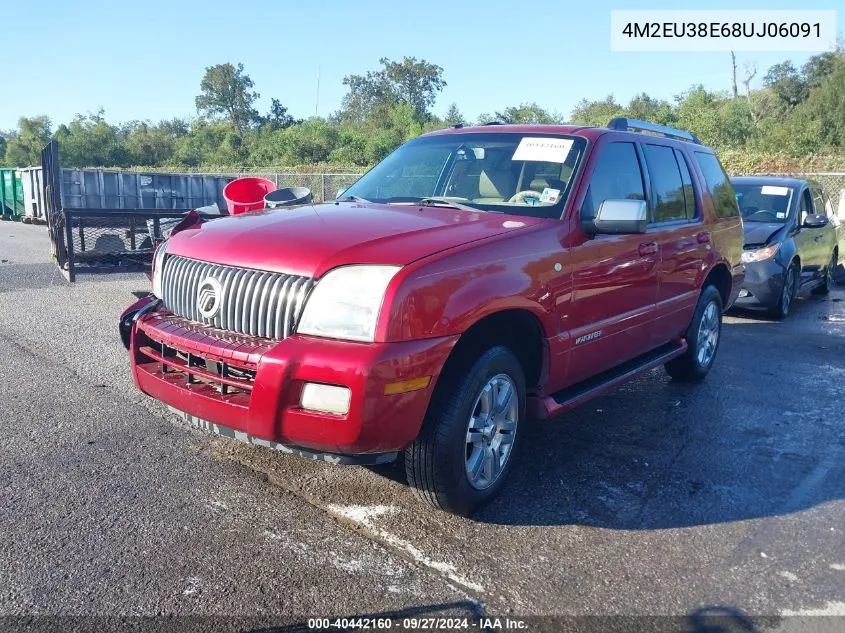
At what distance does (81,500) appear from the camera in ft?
11.7

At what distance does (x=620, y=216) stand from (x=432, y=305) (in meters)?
1.43

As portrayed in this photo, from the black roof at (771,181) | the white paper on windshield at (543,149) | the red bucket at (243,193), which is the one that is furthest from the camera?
the black roof at (771,181)

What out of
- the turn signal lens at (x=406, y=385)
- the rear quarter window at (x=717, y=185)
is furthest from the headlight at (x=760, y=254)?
the turn signal lens at (x=406, y=385)

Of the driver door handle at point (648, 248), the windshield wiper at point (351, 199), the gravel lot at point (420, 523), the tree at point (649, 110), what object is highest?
the tree at point (649, 110)

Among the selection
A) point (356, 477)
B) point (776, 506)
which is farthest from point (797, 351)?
point (356, 477)

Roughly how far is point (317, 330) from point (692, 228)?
11.5ft

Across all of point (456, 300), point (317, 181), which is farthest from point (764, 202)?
point (317, 181)

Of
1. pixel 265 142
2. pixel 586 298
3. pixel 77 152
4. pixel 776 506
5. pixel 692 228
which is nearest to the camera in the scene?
pixel 776 506

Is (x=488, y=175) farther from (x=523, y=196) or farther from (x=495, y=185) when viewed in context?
(x=523, y=196)

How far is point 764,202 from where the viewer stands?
32.7 feet

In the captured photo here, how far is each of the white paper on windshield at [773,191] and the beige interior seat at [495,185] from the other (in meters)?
7.06

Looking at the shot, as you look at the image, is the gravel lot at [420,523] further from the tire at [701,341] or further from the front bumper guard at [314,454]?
the tire at [701,341]

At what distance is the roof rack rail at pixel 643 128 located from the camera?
4926 mm

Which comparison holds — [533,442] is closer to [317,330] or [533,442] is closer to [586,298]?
[586,298]
